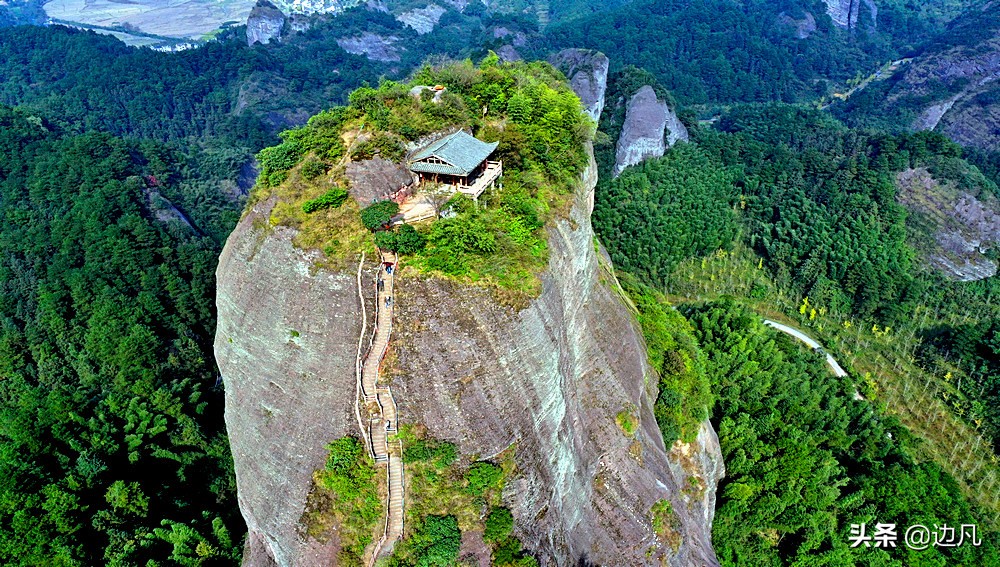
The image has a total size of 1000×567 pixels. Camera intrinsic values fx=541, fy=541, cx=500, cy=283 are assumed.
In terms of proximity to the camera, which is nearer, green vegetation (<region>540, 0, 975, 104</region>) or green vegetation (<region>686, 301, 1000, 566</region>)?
green vegetation (<region>686, 301, 1000, 566</region>)

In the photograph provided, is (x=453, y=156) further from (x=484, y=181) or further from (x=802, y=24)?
(x=802, y=24)

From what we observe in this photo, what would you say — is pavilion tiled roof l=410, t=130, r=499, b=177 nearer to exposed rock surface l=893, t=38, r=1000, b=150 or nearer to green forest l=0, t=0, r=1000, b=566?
green forest l=0, t=0, r=1000, b=566

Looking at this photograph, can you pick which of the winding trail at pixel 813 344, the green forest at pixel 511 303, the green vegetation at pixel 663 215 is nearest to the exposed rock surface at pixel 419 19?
the green forest at pixel 511 303

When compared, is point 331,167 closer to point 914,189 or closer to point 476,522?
point 476,522

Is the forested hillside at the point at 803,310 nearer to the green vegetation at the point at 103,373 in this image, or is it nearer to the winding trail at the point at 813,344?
the winding trail at the point at 813,344

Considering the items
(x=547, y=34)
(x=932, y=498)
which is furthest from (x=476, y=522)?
(x=547, y=34)

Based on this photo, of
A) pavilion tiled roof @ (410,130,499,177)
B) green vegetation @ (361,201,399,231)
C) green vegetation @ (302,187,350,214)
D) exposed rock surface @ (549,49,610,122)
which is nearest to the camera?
green vegetation @ (361,201,399,231)

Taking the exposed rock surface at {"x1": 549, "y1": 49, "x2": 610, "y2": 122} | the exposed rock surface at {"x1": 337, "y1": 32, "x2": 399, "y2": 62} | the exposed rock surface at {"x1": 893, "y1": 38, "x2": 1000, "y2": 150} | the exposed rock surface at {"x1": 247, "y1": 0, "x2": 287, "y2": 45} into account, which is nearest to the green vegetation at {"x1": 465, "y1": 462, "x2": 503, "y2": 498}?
the exposed rock surface at {"x1": 549, "y1": 49, "x2": 610, "y2": 122}
